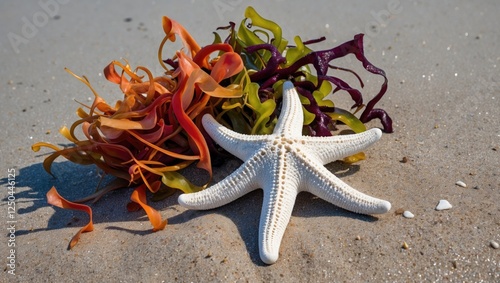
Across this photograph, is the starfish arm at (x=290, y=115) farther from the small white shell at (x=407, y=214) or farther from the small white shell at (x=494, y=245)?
the small white shell at (x=494, y=245)

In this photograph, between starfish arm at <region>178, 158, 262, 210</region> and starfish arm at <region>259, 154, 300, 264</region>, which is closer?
starfish arm at <region>259, 154, 300, 264</region>

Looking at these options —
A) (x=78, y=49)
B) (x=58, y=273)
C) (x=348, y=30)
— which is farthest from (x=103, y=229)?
(x=348, y=30)

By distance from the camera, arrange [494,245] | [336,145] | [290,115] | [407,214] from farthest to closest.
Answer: [290,115]
[336,145]
[407,214]
[494,245]

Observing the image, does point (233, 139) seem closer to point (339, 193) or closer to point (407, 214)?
point (339, 193)

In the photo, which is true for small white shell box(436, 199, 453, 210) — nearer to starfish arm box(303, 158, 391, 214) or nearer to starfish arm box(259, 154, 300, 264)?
starfish arm box(303, 158, 391, 214)

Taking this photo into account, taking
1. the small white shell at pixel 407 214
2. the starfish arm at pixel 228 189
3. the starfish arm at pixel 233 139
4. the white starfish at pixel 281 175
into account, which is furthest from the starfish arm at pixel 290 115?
the small white shell at pixel 407 214

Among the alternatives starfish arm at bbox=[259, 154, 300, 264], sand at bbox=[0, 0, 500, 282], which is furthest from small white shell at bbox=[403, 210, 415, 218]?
starfish arm at bbox=[259, 154, 300, 264]

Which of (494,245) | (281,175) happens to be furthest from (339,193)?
(494,245)
